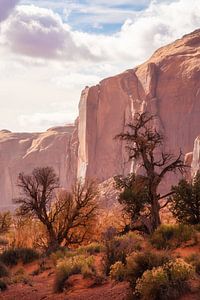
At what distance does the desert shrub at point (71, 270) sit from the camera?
13.7 m

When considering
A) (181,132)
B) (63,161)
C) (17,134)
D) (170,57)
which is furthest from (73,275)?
(17,134)

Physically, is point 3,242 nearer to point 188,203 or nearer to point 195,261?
point 188,203

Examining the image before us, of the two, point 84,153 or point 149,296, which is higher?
point 84,153

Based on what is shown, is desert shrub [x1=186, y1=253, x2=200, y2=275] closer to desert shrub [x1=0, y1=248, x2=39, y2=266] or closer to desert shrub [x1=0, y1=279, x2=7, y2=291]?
desert shrub [x1=0, y1=279, x2=7, y2=291]

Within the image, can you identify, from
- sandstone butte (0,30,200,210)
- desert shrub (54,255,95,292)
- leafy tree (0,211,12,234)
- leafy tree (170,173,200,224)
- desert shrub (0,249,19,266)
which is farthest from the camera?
sandstone butte (0,30,200,210)

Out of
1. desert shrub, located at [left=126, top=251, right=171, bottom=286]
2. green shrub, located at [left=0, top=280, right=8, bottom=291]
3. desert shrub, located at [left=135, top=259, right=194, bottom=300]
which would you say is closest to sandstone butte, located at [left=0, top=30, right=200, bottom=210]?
green shrub, located at [left=0, top=280, right=8, bottom=291]

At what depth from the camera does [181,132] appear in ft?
278

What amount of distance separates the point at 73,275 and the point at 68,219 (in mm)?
14034

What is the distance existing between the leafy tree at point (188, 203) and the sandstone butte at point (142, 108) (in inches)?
1589

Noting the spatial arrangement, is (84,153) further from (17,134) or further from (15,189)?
(17,134)

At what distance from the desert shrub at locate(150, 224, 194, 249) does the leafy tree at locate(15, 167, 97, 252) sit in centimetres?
834

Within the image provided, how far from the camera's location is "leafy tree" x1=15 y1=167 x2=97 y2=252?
87.0ft

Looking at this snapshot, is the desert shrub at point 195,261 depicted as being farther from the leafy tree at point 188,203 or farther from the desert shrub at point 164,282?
the leafy tree at point 188,203

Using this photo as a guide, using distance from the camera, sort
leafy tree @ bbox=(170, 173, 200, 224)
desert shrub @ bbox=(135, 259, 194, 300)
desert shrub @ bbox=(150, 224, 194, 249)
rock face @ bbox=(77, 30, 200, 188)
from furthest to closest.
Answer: rock face @ bbox=(77, 30, 200, 188) → leafy tree @ bbox=(170, 173, 200, 224) → desert shrub @ bbox=(150, 224, 194, 249) → desert shrub @ bbox=(135, 259, 194, 300)
